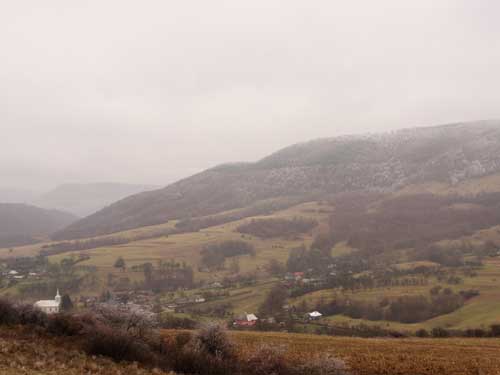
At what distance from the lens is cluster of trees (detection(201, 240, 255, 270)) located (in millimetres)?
175625

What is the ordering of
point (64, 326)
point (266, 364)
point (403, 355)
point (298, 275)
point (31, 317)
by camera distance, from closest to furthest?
point (266, 364) → point (64, 326) → point (31, 317) → point (403, 355) → point (298, 275)

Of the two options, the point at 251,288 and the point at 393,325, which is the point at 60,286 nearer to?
the point at 251,288

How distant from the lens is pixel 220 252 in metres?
189

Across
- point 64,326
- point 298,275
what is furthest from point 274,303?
point 64,326

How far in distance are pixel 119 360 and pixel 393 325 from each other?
76381 mm

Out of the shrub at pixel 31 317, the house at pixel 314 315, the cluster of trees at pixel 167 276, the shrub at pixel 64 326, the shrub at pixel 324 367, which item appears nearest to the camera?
the shrub at pixel 324 367

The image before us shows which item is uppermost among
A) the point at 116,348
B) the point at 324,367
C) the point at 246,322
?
the point at 116,348

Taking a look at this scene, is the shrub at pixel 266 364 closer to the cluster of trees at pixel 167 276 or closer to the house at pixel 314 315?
the house at pixel 314 315

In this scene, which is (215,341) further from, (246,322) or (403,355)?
(246,322)

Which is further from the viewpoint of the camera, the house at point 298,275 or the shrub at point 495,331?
the house at point 298,275

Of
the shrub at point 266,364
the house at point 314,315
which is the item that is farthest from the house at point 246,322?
the shrub at point 266,364

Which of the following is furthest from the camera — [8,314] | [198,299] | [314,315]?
[198,299]

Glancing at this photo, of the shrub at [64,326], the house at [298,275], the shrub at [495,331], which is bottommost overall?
the house at [298,275]

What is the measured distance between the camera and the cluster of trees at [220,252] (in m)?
176
